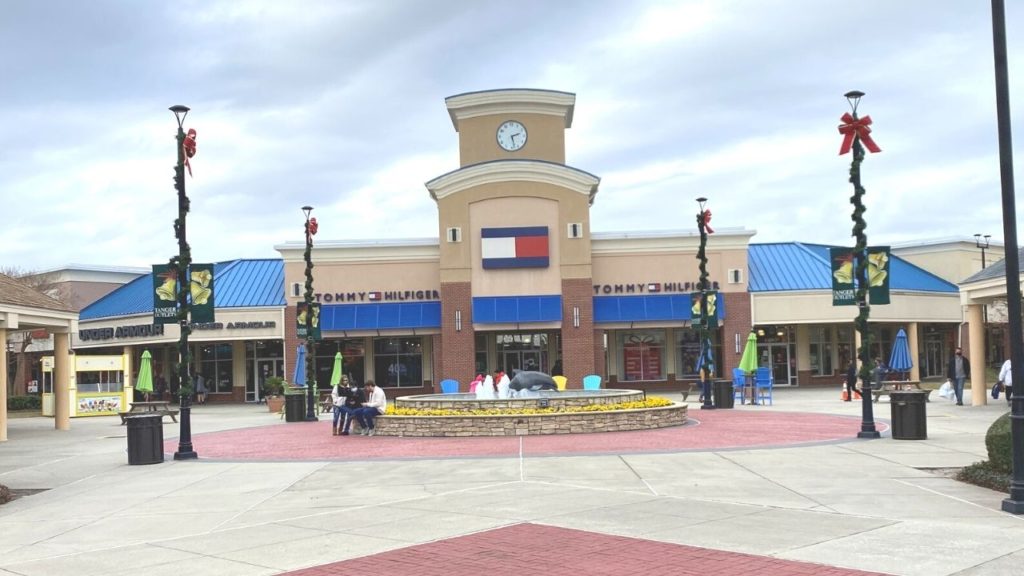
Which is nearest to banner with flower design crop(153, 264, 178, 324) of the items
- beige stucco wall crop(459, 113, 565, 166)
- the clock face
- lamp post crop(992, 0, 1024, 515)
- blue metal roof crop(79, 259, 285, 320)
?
lamp post crop(992, 0, 1024, 515)

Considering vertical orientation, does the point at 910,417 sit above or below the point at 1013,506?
above

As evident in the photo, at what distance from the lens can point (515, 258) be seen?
152ft

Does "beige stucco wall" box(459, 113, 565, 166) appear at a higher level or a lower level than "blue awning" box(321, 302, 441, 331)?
higher

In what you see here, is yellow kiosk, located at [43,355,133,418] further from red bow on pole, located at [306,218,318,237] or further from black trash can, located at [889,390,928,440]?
black trash can, located at [889,390,928,440]

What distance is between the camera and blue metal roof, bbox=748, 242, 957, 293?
48375 mm

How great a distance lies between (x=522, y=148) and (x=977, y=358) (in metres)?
24.8

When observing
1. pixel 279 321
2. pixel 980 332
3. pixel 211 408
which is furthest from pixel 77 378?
pixel 980 332

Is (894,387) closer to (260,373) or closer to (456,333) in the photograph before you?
(456,333)

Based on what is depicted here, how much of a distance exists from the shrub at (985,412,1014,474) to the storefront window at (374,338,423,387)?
37.5 meters

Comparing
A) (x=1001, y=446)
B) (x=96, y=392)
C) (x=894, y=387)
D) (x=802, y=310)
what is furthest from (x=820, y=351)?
(x=1001, y=446)

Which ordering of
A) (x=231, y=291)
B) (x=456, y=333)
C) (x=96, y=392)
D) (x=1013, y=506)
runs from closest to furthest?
(x=1013, y=506), (x=96, y=392), (x=456, y=333), (x=231, y=291)

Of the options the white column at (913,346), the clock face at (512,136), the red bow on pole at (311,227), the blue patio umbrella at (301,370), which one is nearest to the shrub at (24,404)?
the blue patio umbrella at (301,370)

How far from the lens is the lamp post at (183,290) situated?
20031mm

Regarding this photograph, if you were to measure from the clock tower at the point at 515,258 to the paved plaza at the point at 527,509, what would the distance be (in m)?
24.1
